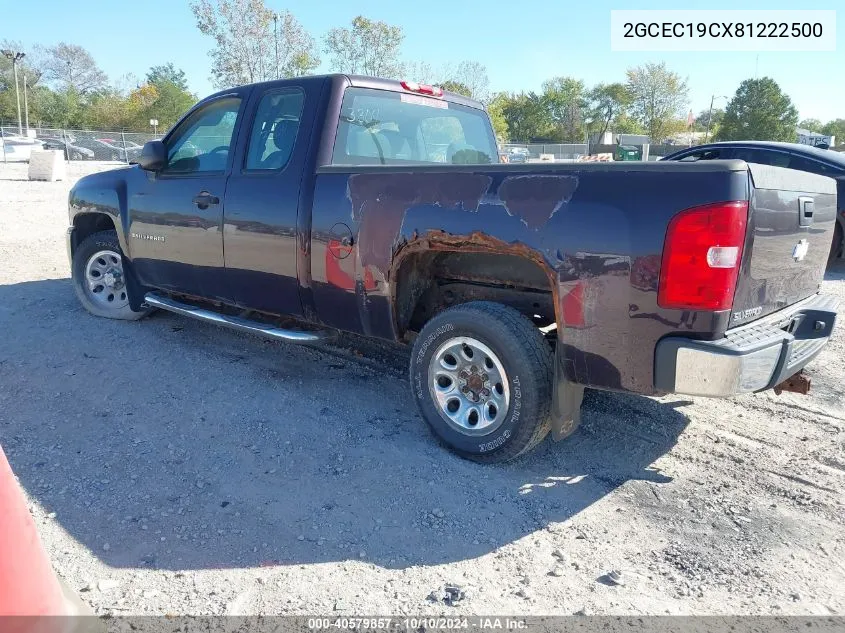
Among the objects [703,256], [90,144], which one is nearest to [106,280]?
[703,256]

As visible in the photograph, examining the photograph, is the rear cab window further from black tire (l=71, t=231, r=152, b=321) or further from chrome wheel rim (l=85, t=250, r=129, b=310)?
chrome wheel rim (l=85, t=250, r=129, b=310)

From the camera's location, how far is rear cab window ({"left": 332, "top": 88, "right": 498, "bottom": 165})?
13.7 feet

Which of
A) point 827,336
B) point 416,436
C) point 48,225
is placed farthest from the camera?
point 48,225

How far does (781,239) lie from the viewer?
116 inches

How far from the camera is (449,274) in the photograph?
12.4 feet

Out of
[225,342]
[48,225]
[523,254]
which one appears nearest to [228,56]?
[48,225]

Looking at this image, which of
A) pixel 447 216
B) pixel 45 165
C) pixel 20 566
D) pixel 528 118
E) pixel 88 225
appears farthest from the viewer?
pixel 528 118

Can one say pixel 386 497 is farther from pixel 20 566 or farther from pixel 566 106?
pixel 566 106

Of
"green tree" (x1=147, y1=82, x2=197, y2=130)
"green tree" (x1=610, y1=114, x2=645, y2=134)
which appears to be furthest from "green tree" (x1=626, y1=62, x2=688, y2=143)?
"green tree" (x1=147, y1=82, x2=197, y2=130)

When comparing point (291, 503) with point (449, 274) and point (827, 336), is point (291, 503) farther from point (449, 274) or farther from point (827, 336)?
point (827, 336)

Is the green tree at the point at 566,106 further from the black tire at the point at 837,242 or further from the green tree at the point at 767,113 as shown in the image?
the black tire at the point at 837,242

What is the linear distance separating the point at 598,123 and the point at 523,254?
85981 mm

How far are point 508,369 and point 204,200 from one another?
2.62m

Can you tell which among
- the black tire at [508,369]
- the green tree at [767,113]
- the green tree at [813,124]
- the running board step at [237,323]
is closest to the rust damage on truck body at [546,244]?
the black tire at [508,369]
